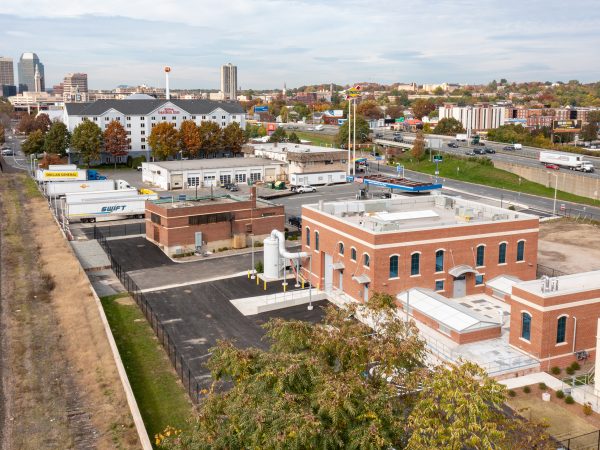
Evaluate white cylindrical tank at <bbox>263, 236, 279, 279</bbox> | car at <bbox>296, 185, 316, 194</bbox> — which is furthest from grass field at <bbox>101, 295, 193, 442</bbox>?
car at <bbox>296, 185, 316, 194</bbox>

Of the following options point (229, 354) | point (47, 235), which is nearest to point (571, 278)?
point (229, 354)

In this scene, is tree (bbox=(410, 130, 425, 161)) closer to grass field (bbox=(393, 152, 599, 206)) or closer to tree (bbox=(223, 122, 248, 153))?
grass field (bbox=(393, 152, 599, 206))

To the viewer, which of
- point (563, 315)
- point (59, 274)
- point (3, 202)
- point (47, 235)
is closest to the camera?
point (563, 315)

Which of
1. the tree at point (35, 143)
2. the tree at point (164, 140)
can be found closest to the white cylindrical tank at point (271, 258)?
the tree at point (164, 140)

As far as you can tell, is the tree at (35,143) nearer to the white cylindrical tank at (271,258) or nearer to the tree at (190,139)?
the tree at (190,139)

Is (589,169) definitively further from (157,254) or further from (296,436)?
(296,436)

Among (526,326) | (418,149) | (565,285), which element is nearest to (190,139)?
(418,149)

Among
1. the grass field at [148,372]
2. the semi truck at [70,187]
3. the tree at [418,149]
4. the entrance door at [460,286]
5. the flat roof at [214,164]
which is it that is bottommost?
the grass field at [148,372]
